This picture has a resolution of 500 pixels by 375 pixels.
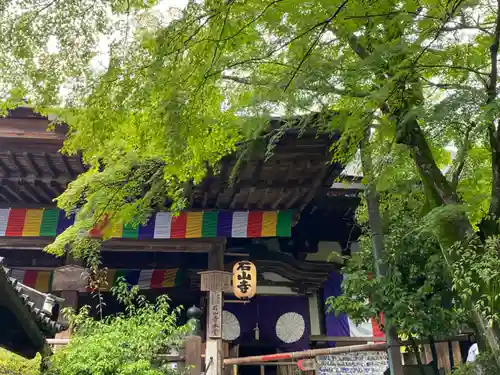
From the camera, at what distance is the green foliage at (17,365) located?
6.28 metres

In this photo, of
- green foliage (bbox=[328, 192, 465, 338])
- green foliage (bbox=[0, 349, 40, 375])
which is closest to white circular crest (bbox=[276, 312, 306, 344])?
green foliage (bbox=[328, 192, 465, 338])

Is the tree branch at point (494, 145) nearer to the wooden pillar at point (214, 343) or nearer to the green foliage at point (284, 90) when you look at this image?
the green foliage at point (284, 90)

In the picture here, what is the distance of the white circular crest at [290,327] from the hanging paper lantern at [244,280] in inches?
85.6

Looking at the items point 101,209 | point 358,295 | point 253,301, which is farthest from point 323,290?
point 101,209

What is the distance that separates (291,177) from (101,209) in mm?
4120

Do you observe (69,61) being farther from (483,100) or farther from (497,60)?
(497,60)

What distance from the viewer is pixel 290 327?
38.2 feet

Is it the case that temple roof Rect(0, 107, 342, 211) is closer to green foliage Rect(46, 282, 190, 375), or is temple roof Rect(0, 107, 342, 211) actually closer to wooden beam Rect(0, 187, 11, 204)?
wooden beam Rect(0, 187, 11, 204)

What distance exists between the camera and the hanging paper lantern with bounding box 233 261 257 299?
32.2 ft

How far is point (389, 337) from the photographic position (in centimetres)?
600

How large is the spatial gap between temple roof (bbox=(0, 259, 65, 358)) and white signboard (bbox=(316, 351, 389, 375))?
418 cm

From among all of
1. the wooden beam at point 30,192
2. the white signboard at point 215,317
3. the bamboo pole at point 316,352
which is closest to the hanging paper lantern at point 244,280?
the white signboard at point 215,317

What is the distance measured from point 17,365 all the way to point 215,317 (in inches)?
141

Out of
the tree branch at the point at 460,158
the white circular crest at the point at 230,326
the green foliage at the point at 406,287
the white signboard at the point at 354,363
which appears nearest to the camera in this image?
the tree branch at the point at 460,158
